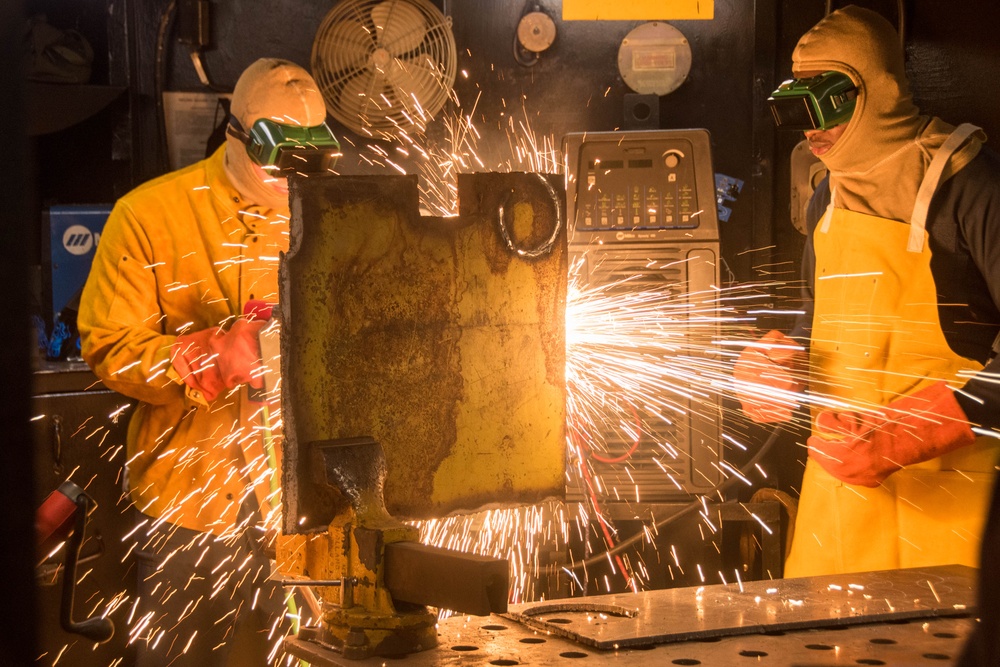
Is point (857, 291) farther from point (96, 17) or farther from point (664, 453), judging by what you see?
point (96, 17)

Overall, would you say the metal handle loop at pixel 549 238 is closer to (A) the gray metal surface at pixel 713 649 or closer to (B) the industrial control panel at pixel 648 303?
(A) the gray metal surface at pixel 713 649

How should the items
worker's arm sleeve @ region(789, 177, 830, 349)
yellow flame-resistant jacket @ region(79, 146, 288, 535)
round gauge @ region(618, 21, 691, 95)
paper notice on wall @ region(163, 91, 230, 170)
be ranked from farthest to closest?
paper notice on wall @ region(163, 91, 230, 170)
round gauge @ region(618, 21, 691, 95)
worker's arm sleeve @ region(789, 177, 830, 349)
yellow flame-resistant jacket @ region(79, 146, 288, 535)

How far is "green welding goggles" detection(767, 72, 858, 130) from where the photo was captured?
107 inches

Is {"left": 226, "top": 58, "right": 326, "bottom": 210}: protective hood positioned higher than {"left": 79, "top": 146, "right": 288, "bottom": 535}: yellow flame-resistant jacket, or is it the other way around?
{"left": 226, "top": 58, "right": 326, "bottom": 210}: protective hood

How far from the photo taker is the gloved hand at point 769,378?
111 inches

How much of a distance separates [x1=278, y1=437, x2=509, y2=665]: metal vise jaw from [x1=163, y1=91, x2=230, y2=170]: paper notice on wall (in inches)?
102

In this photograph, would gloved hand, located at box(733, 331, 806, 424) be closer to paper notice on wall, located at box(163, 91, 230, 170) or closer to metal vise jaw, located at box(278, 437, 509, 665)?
metal vise jaw, located at box(278, 437, 509, 665)

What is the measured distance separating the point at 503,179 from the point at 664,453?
1.94 metres

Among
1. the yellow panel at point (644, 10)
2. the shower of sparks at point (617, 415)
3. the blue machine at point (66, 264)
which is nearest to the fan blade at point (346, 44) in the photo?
the shower of sparks at point (617, 415)

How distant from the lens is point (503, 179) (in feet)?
4.85

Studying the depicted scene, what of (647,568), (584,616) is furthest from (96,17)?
(584,616)

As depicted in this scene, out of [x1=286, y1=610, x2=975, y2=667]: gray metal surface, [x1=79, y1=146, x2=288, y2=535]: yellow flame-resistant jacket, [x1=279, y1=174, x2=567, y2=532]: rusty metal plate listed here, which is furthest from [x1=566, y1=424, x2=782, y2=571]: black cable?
[x1=279, y1=174, x2=567, y2=532]: rusty metal plate

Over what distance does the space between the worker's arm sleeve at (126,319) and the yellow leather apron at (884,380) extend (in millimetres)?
1766

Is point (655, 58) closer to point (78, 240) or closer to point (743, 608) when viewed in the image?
point (78, 240)
